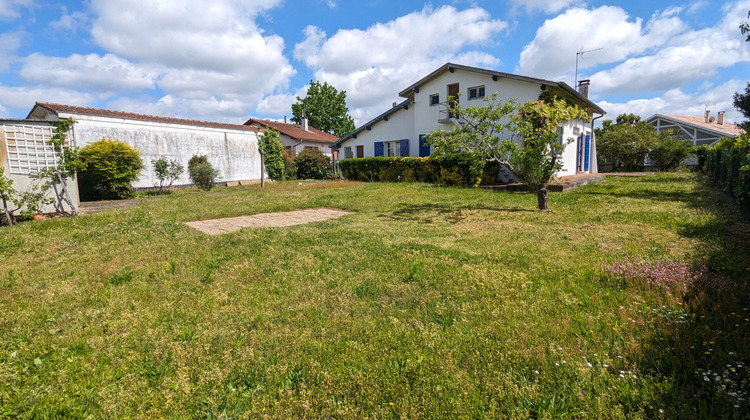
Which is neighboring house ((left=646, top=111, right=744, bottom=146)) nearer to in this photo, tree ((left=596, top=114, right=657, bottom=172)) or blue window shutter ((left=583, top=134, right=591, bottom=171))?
tree ((left=596, top=114, right=657, bottom=172))

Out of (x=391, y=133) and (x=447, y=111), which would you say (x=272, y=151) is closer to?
(x=391, y=133)

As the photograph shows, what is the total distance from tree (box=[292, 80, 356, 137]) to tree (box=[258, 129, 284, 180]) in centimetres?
2542

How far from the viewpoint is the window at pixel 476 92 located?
1731 centimetres

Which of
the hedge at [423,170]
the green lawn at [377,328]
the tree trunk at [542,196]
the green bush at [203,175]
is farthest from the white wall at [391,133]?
the green lawn at [377,328]

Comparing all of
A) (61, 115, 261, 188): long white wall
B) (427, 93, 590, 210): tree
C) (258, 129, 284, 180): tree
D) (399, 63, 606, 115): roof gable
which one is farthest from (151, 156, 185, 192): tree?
(427, 93, 590, 210): tree

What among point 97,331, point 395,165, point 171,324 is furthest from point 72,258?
point 395,165

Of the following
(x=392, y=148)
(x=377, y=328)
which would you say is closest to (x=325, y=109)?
(x=392, y=148)

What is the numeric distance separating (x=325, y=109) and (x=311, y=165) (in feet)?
74.9

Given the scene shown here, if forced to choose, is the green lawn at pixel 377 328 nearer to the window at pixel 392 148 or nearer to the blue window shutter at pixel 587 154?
the blue window shutter at pixel 587 154

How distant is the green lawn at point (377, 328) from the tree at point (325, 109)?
42.2m

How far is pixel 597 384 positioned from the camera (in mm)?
2133

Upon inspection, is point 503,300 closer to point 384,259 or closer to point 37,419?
point 384,259

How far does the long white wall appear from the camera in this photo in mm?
15859

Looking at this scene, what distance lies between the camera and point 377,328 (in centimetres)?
292
